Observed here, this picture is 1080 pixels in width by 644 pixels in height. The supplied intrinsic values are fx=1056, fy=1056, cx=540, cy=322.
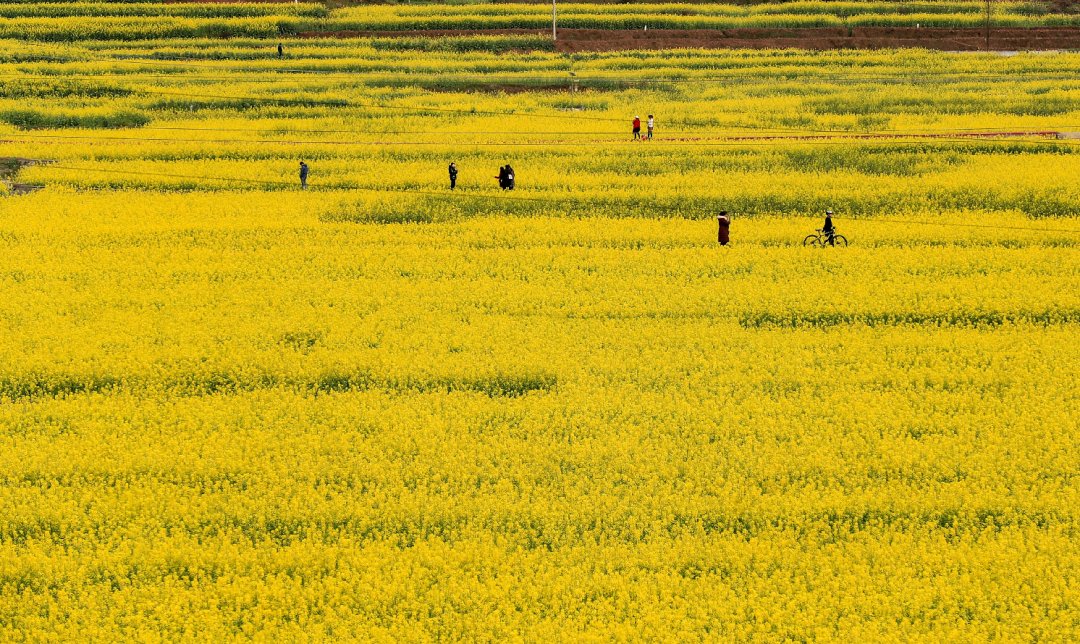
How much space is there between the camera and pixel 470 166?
36812 mm

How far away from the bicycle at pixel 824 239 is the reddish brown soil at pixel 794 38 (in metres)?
37.0

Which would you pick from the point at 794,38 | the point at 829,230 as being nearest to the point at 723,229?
the point at 829,230

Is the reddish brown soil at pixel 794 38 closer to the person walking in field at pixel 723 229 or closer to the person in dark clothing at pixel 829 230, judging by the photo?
the person walking in field at pixel 723 229

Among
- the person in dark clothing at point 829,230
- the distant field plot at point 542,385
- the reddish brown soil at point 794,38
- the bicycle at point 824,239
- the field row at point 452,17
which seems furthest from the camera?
the field row at point 452,17

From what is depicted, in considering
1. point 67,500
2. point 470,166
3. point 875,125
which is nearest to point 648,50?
point 875,125

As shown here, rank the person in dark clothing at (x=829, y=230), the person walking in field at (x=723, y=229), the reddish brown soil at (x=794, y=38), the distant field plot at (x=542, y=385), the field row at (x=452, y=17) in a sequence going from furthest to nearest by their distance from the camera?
the field row at (x=452, y=17)
the reddish brown soil at (x=794, y=38)
the person walking in field at (x=723, y=229)
the person in dark clothing at (x=829, y=230)
the distant field plot at (x=542, y=385)

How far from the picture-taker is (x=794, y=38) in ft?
209

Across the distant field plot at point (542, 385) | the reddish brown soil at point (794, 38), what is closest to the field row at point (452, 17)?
the reddish brown soil at point (794, 38)

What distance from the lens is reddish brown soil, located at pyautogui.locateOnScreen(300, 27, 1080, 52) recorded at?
62656mm

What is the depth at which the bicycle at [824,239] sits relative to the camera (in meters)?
27.5

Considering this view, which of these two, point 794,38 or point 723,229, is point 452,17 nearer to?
point 794,38

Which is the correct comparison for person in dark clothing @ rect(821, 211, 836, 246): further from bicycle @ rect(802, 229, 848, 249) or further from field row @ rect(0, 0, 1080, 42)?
field row @ rect(0, 0, 1080, 42)

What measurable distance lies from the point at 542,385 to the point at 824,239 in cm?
1162

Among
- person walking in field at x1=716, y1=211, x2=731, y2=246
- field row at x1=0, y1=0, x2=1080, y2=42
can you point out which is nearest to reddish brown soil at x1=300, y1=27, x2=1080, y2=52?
field row at x1=0, y1=0, x2=1080, y2=42
